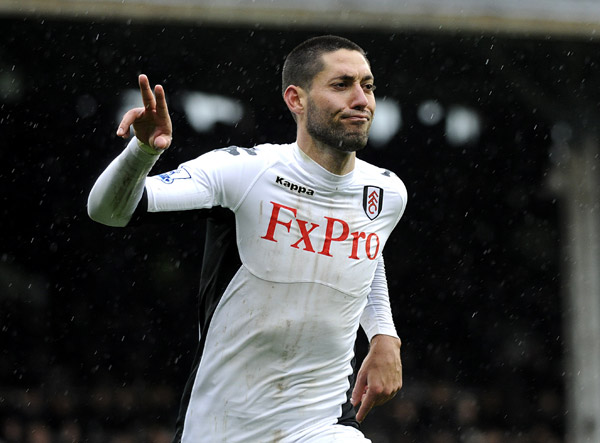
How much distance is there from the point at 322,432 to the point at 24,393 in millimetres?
10020

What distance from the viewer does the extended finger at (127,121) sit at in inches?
128

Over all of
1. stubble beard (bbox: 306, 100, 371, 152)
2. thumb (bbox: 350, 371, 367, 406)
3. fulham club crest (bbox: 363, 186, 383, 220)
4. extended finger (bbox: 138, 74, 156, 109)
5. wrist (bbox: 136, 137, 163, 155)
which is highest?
stubble beard (bbox: 306, 100, 371, 152)

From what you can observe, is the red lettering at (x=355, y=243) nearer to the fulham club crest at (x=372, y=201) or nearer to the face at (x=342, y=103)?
the fulham club crest at (x=372, y=201)

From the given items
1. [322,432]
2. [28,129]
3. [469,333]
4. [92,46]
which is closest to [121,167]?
[322,432]

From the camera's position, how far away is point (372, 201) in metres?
4.16

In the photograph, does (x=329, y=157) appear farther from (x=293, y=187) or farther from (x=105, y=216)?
(x=105, y=216)

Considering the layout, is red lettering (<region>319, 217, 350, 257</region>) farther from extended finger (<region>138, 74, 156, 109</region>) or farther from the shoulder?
extended finger (<region>138, 74, 156, 109</region>)

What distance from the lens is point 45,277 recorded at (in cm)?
1393

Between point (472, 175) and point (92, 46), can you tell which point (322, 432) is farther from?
point (472, 175)

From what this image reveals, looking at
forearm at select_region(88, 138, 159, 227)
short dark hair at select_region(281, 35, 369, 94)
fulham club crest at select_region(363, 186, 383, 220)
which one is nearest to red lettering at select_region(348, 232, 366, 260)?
fulham club crest at select_region(363, 186, 383, 220)

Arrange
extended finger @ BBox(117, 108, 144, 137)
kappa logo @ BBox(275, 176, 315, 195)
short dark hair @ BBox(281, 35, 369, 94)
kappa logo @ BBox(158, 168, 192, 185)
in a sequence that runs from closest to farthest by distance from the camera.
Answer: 1. extended finger @ BBox(117, 108, 144, 137)
2. kappa logo @ BBox(158, 168, 192, 185)
3. kappa logo @ BBox(275, 176, 315, 195)
4. short dark hair @ BBox(281, 35, 369, 94)

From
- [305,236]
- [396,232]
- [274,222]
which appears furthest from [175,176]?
[396,232]

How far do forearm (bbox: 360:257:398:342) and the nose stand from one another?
Answer: 0.67 meters

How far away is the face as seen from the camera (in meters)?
3.99
